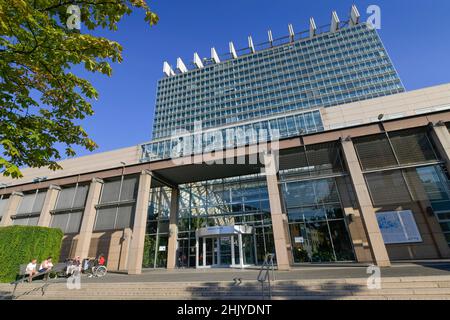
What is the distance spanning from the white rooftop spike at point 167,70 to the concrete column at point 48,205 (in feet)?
241

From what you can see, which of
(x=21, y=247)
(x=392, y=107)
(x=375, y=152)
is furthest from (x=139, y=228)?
(x=392, y=107)

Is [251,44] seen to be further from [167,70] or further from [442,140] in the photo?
[442,140]

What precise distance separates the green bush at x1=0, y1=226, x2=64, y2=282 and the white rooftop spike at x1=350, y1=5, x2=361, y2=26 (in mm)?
90926

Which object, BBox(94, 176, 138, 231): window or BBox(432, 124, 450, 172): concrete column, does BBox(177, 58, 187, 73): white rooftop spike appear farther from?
BBox(432, 124, 450, 172): concrete column

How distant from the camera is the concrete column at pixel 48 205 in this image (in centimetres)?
1936

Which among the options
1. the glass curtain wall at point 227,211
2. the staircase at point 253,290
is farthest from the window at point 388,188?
the staircase at point 253,290

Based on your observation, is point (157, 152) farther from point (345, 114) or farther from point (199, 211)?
point (345, 114)

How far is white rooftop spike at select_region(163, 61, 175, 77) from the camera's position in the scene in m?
84.1

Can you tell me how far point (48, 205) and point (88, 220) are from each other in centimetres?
508

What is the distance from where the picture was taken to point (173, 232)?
65.4ft

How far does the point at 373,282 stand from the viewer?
7.05 metres

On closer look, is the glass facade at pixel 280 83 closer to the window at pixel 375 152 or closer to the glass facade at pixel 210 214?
the glass facade at pixel 210 214

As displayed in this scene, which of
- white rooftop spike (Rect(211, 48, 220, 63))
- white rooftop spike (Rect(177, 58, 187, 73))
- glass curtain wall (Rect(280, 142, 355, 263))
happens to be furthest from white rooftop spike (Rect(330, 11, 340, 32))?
glass curtain wall (Rect(280, 142, 355, 263))

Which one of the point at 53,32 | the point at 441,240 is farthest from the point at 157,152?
the point at 441,240
